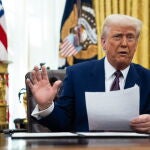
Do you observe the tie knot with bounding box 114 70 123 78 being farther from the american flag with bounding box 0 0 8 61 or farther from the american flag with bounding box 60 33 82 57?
the american flag with bounding box 60 33 82 57

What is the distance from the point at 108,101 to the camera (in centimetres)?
198

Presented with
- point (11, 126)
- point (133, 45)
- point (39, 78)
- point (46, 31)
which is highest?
point (46, 31)

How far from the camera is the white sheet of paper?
1.99 m

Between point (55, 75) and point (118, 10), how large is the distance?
183 centimetres

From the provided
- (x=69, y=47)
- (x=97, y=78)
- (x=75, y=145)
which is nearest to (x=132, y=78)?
(x=97, y=78)

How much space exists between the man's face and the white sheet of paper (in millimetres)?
402

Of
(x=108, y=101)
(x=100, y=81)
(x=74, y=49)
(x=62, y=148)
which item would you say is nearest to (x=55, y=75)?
(x=100, y=81)

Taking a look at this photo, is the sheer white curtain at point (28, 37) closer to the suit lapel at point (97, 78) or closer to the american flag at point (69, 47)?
the american flag at point (69, 47)

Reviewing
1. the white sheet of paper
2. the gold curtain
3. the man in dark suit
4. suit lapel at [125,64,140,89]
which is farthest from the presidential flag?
the white sheet of paper

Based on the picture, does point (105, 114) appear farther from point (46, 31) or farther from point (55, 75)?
point (46, 31)

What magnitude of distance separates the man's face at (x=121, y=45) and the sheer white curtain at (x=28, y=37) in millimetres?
1919

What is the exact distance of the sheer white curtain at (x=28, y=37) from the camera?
430 centimetres

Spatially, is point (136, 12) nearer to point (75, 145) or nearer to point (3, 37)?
point (3, 37)

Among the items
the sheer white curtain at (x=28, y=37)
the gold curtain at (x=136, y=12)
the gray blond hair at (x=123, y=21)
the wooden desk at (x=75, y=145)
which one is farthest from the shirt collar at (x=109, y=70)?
the sheer white curtain at (x=28, y=37)
